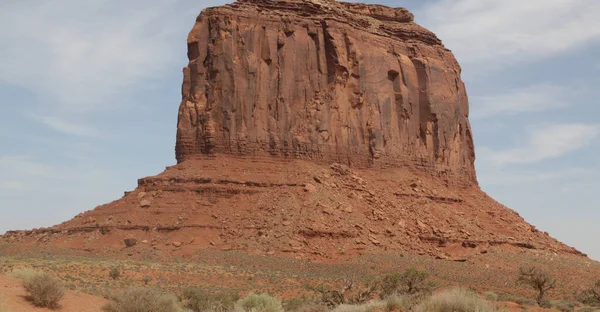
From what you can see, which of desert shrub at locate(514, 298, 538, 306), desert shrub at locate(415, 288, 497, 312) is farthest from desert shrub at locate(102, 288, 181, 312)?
desert shrub at locate(514, 298, 538, 306)

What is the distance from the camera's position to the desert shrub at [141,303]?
74.3ft

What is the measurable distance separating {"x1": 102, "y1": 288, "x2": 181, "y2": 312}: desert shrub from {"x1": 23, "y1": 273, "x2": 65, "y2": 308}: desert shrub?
1771 millimetres

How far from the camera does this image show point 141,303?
2272cm

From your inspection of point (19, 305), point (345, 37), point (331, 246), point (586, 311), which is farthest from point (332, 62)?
point (19, 305)

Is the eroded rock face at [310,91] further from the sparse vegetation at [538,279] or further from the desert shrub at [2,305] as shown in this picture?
the desert shrub at [2,305]

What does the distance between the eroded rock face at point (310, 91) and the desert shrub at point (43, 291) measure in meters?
35.8

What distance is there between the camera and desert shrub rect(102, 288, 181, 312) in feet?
74.3

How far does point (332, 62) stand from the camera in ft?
205

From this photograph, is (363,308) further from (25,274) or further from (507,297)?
(507,297)

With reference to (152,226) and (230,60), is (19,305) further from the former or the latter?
(230,60)

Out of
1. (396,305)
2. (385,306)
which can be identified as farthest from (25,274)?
(396,305)

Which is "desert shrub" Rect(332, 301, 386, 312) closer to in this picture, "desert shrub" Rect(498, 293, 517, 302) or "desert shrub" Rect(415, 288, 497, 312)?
"desert shrub" Rect(415, 288, 497, 312)

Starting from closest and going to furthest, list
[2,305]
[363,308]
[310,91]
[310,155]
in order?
[2,305]
[363,308]
[310,155]
[310,91]

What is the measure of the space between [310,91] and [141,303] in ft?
131
